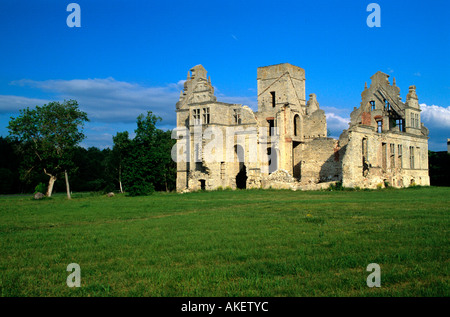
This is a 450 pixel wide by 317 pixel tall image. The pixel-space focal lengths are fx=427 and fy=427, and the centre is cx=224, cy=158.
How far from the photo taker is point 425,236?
10.8 m

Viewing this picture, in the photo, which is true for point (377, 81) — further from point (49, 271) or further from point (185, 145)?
point (49, 271)

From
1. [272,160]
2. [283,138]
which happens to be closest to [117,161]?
[272,160]

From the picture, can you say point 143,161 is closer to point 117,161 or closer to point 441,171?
point 117,161

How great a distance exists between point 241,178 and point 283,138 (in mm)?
6891

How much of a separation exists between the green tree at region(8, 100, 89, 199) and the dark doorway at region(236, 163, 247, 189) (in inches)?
682

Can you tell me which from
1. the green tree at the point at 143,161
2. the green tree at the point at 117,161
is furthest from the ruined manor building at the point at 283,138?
the green tree at the point at 117,161

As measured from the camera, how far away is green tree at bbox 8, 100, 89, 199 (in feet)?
140

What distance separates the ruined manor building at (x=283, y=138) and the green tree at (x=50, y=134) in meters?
11.9

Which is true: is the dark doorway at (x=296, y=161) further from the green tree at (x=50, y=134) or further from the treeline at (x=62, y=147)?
the green tree at (x=50, y=134)

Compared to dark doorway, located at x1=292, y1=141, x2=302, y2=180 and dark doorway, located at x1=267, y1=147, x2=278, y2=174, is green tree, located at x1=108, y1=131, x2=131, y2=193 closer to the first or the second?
dark doorway, located at x1=267, y1=147, x2=278, y2=174

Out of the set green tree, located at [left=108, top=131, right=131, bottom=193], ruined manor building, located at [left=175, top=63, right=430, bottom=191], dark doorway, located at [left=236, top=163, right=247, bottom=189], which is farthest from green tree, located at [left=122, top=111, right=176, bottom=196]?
green tree, located at [left=108, top=131, right=131, bottom=193]

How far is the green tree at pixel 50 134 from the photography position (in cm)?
4266

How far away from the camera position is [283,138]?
147ft

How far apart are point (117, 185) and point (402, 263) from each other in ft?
211
